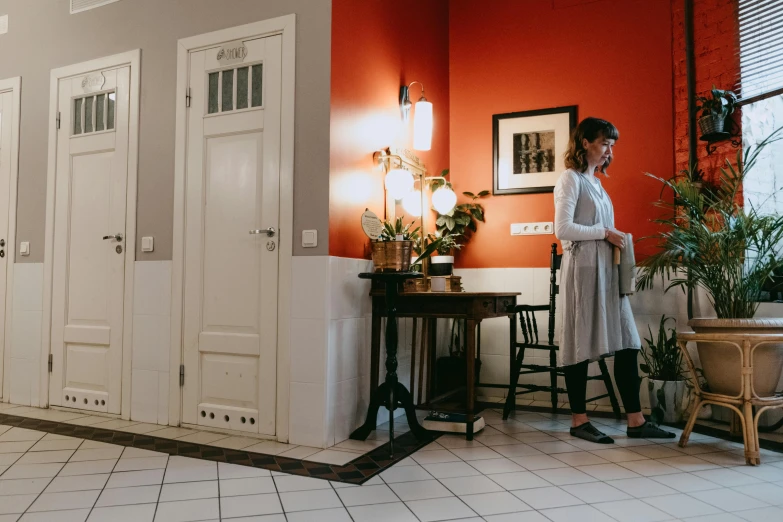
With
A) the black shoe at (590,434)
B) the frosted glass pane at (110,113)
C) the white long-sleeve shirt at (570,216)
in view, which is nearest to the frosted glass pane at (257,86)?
the frosted glass pane at (110,113)

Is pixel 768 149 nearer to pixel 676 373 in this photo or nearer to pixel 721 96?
pixel 721 96

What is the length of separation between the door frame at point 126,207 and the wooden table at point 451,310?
156 cm

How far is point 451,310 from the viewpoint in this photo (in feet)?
10.6

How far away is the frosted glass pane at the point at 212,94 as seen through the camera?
3.46 m

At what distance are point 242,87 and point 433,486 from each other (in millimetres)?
2412

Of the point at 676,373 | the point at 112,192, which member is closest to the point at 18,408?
the point at 112,192

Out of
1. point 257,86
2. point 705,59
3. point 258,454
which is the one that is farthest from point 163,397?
point 705,59

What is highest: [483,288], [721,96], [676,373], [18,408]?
[721,96]

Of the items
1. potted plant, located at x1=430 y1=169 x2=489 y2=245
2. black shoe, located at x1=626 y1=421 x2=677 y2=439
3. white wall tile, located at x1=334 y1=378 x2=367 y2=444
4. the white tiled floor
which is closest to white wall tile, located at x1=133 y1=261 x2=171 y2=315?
the white tiled floor

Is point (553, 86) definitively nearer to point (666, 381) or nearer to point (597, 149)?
point (597, 149)

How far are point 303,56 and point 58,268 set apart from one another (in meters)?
2.28

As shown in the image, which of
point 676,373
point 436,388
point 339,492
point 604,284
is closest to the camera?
point 339,492

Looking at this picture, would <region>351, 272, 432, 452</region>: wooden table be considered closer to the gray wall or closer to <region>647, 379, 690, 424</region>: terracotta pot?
the gray wall

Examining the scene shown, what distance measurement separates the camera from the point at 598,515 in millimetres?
2104
